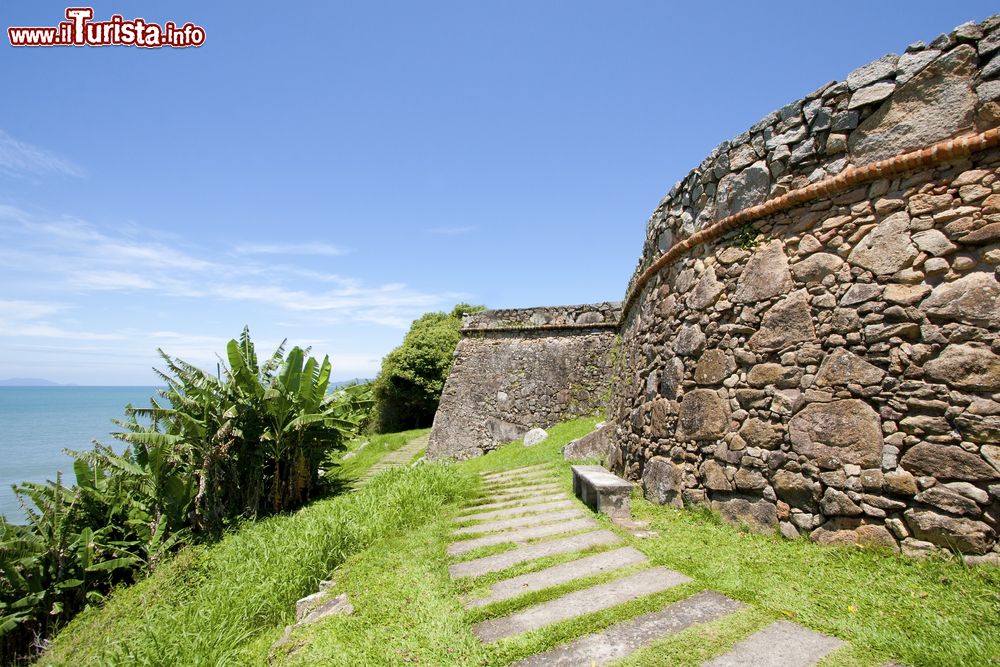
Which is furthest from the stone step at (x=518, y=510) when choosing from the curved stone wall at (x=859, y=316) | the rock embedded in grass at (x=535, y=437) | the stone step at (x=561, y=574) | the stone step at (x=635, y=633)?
the rock embedded in grass at (x=535, y=437)

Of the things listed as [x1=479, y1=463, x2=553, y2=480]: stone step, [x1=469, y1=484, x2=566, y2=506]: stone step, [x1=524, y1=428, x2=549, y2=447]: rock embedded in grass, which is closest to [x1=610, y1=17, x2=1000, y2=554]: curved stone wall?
[x1=469, y1=484, x2=566, y2=506]: stone step

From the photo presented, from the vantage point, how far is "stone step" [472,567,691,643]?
329cm

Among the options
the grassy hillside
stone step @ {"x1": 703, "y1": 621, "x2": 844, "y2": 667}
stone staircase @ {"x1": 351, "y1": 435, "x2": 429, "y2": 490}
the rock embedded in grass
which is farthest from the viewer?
stone staircase @ {"x1": 351, "y1": 435, "x2": 429, "y2": 490}

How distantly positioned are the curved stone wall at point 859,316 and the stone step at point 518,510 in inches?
52.4

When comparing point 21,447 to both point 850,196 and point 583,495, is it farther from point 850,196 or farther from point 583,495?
point 850,196

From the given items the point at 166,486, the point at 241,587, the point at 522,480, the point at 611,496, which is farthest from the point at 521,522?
the point at 166,486

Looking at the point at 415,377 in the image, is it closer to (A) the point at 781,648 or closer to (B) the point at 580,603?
(B) the point at 580,603

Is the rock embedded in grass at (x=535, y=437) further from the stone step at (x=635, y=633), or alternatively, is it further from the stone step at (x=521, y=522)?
the stone step at (x=635, y=633)

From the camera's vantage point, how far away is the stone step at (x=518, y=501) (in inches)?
256

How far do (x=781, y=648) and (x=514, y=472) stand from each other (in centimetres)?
641

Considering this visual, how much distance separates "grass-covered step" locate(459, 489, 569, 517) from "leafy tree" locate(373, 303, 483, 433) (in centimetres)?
1451

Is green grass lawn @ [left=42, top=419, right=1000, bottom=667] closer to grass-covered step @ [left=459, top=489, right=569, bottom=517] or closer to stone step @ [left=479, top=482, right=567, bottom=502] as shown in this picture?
grass-covered step @ [left=459, top=489, right=569, bottom=517]

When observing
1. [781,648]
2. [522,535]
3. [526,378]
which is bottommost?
[522,535]

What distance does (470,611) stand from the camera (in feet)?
11.6
